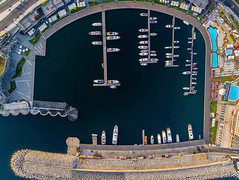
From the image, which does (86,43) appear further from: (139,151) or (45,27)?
(139,151)

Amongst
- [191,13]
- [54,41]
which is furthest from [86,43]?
[191,13]

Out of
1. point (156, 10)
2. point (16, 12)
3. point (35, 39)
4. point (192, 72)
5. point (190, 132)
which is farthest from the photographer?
point (190, 132)

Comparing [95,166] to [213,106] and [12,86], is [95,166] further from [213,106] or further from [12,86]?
[213,106]

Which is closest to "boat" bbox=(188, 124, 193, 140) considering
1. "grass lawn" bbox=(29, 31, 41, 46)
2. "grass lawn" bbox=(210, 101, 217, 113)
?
"grass lawn" bbox=(210, 101, 217, 113)

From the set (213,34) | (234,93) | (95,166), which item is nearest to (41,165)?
(95,166)

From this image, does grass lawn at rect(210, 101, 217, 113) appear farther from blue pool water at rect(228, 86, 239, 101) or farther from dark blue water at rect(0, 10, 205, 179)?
blue pool water at rect(228, 86, 239, 101)

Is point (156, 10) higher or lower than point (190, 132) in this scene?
higher
